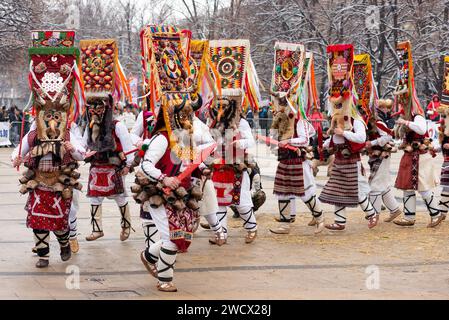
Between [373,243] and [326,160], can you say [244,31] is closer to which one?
[326,160]

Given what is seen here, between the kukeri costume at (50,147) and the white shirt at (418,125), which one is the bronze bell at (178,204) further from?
the white shirt at (418,125)

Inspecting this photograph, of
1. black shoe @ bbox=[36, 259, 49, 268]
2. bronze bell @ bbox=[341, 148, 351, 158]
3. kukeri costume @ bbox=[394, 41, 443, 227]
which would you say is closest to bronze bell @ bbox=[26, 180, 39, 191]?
black shoe @ bbox=[36, 259, 49, 268]

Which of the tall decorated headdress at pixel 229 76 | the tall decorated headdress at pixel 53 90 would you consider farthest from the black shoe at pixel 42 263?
the tall decorated headdress at pixel 229 76

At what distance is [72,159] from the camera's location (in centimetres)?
912

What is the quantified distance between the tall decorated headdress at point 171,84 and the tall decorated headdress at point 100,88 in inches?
78.4

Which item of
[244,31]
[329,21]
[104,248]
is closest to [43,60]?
[104,248]

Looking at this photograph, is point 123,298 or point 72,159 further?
point 72,159

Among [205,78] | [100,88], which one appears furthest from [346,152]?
[100,88]

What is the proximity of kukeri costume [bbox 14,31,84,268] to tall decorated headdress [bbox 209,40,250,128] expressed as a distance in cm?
205

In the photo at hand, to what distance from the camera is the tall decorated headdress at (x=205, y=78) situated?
8.89 m

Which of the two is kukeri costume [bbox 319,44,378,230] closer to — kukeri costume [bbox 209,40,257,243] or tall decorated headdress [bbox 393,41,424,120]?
tall decorated headdress [bbox 393,41,424,120]

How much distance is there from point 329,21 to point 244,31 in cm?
401

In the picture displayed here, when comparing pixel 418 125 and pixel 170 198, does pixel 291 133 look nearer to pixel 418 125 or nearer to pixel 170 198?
pixel 418 125
